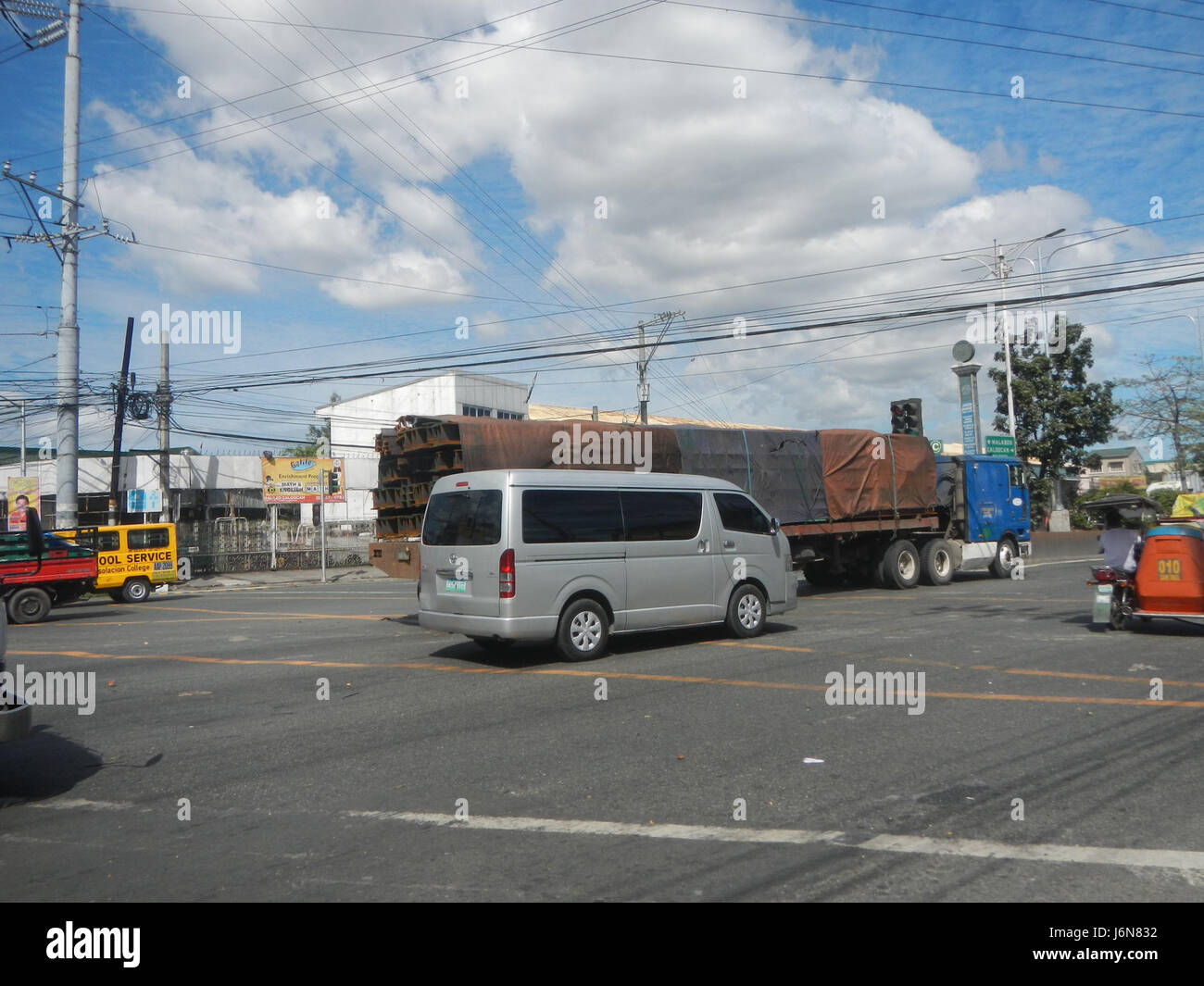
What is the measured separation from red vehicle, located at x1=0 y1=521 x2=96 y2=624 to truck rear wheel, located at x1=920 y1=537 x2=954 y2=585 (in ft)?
57.3

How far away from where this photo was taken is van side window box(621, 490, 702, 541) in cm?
1075

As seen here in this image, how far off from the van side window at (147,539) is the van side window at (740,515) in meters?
16.9

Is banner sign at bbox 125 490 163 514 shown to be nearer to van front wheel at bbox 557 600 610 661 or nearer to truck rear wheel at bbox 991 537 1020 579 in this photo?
van front wheel at bbox 557 600 610 661

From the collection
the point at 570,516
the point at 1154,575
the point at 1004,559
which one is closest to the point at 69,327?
the point at 570,516

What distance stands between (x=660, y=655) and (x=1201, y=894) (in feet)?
23.0

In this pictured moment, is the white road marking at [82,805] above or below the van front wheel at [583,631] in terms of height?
below

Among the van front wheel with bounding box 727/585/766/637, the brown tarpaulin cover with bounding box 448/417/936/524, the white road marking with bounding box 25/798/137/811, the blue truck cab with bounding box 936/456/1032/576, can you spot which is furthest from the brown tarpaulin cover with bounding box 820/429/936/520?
the white road marking with bounding box 25/798/137/811

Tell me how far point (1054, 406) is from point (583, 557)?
35030mm

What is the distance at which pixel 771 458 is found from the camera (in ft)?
53.9

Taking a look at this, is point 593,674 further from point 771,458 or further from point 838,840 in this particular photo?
point 771,458

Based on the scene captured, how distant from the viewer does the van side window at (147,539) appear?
22562mm

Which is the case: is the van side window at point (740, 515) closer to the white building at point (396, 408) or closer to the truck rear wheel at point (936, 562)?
the truck rear wheel at point (936, 562)

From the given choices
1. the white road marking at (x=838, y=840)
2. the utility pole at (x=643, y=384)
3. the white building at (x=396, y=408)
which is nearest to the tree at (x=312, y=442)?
the white building at (x=396, y=408)
